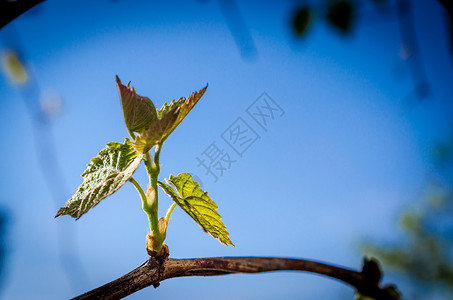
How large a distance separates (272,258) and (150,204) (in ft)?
0.58

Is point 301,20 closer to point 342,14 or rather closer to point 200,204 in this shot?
point 342,14

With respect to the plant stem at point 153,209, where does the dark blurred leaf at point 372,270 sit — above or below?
below

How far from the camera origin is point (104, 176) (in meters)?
0.39

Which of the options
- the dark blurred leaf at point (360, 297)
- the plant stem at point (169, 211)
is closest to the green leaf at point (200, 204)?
the plant stem at point (169, 211)

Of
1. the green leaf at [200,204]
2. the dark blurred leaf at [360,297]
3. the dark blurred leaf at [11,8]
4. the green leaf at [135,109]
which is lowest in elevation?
the dark blurred leaf at [360,297]

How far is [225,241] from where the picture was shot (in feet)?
1.40

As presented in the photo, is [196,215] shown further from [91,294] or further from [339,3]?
[339,3]

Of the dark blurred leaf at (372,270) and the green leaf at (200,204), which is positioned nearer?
the dark blurred leaf at (372,270)

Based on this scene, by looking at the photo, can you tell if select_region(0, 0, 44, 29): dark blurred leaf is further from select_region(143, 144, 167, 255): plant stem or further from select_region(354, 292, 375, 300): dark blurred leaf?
select_region(354, 292, 375, 300): dark blurred leaf

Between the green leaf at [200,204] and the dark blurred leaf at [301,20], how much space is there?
0.75 ft

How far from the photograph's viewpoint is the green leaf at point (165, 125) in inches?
13.9

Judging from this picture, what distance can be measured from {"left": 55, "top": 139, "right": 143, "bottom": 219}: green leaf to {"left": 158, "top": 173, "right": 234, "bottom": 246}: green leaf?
62 millimetres

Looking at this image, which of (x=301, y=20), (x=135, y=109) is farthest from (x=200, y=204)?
(x=301, y=20)

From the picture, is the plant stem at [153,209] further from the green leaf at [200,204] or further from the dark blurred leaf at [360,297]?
the dark blurred leaf at [360,297]
